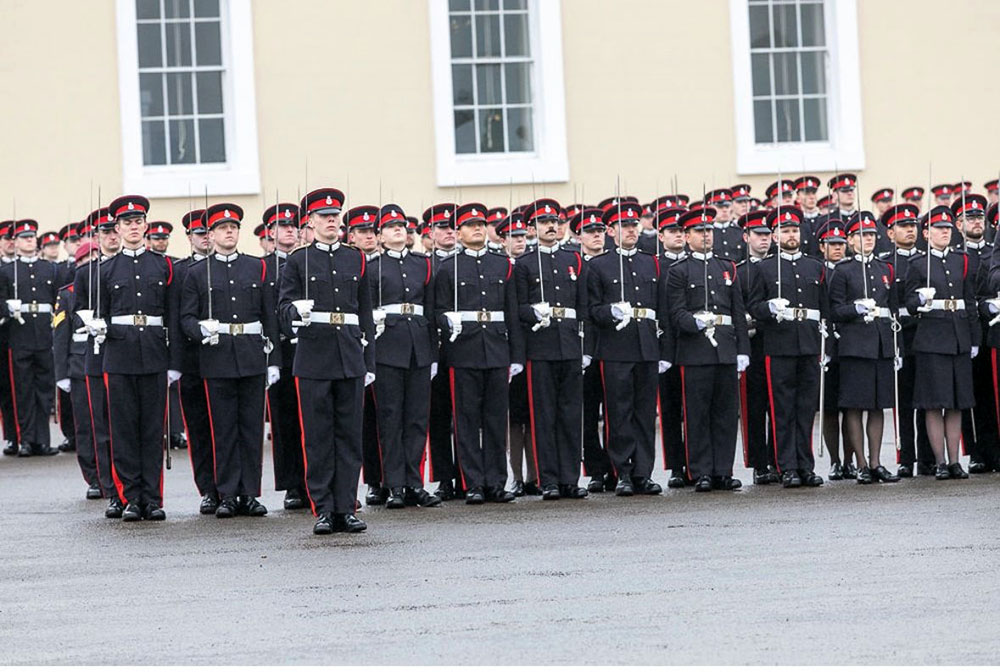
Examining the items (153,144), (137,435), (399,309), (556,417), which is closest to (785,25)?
(153,144)

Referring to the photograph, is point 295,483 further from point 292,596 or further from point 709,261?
point 292,596

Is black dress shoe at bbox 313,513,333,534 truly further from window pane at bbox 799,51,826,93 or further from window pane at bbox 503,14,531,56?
window pane at bbox 799,51,826,93

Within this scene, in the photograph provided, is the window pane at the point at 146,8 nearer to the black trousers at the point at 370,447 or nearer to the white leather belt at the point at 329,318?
the black trousers at the point at 370,447

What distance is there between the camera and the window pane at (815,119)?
77.5 ft

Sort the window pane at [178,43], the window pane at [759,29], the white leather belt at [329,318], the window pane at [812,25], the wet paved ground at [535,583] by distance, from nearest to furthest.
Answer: the wet paved ground at [535,583] < the white leather belt at [329,318] < the window pane at [178,43] < the window pane at [759,29] < the window pane at [812,25]

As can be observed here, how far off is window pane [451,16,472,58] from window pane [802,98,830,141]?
4026 millimetres

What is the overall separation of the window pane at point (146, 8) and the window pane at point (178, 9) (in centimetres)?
12

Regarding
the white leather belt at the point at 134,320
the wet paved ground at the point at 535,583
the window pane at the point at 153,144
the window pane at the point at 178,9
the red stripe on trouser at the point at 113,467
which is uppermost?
the window pane at the point at 178,9

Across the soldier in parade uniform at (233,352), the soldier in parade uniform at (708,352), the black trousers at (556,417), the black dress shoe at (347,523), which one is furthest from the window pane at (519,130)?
the black dress shoe at (347,523)

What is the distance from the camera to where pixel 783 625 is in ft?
26.8

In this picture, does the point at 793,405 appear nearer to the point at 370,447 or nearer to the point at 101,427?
the point at 370,447

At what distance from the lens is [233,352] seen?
1284cm

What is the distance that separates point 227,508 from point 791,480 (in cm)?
382

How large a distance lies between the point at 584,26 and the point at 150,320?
1109 centimetres
